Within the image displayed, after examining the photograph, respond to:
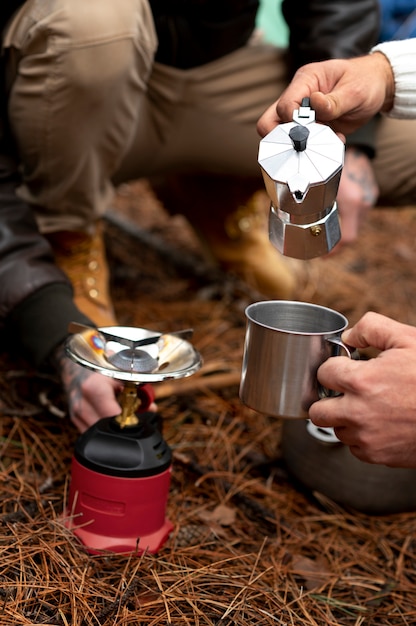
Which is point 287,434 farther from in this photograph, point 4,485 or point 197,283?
point 197,283

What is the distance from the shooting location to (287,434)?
168 centimetres

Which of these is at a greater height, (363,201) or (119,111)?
(119,111)

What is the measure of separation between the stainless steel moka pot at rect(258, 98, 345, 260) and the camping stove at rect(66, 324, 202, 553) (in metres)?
0.29

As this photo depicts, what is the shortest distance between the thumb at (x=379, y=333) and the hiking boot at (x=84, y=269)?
901 millimetres

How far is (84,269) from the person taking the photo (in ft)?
6.79

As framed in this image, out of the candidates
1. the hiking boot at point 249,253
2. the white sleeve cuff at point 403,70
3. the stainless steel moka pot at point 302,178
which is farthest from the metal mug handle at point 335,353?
the hiking boot at point 249,253

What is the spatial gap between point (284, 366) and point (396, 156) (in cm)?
120

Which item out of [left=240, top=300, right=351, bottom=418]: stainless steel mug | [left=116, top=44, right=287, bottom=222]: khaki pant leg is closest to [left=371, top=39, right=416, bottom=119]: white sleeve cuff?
[left=240, top=300, right=351, bottom=418]: stainless steel mug

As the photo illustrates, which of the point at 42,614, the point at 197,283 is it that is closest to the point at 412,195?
the point at 197,283

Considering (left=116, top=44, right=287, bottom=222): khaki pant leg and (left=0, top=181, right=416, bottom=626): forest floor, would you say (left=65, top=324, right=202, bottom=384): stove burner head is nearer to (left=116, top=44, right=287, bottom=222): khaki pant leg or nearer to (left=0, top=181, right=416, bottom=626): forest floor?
(left=0, top=181, right=416, bottom=626): forest floor

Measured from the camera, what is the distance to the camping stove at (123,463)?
51.4 inches

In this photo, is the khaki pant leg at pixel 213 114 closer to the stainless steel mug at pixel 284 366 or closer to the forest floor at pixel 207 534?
the forest floor at pixel 207 534

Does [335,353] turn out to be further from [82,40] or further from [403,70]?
[82,40]

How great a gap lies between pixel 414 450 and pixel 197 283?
1619mm
